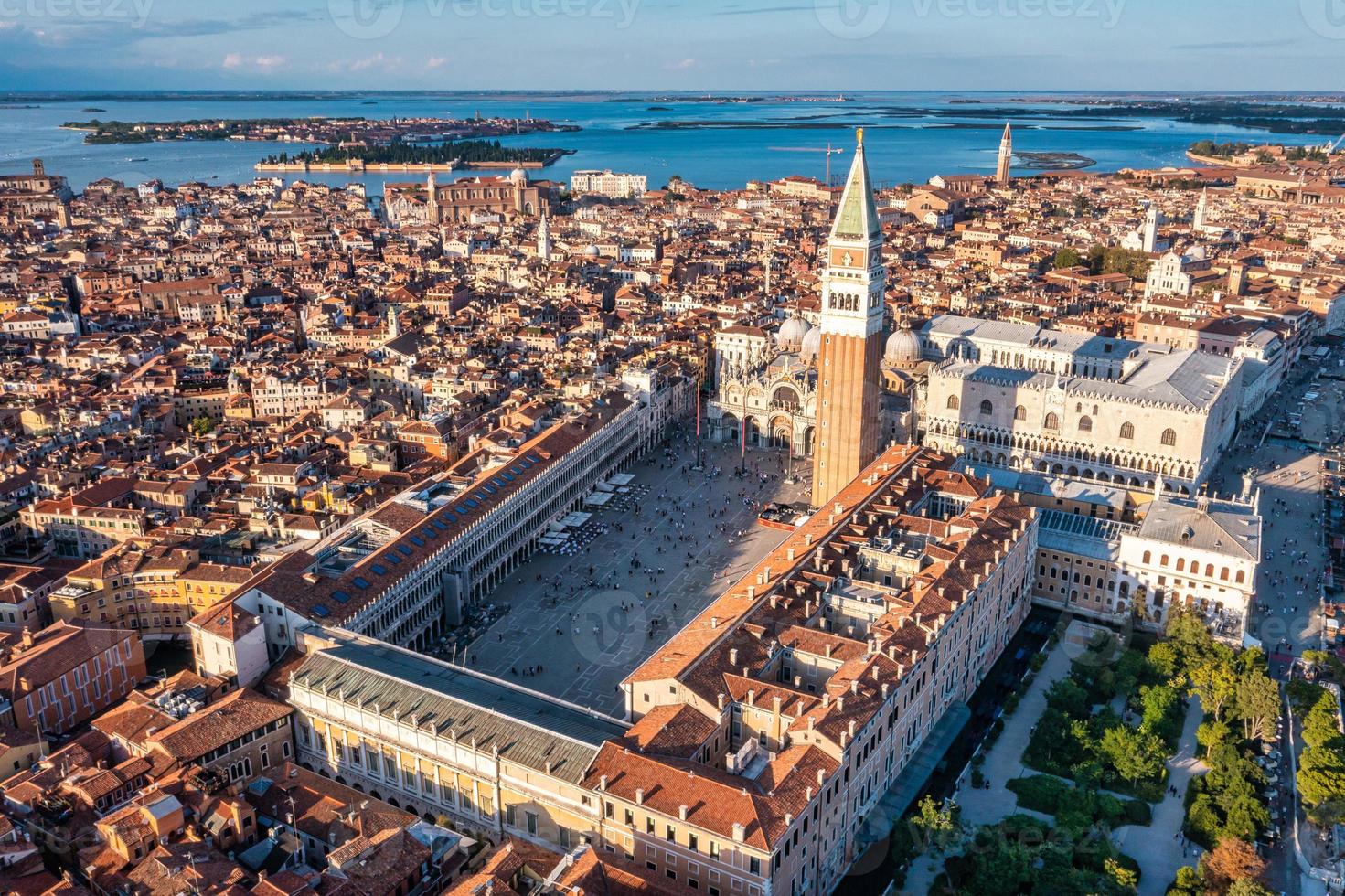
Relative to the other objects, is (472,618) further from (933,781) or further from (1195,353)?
(1195,353)

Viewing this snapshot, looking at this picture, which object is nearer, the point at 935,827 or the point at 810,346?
the point at 935,827

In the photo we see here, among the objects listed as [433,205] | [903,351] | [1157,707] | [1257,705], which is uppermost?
[433,205]

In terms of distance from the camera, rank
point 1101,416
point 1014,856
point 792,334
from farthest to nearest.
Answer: point 792,334 → point 1101,416 → point 1014,856

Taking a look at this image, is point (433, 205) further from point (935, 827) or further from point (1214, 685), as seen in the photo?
point (935, 827)

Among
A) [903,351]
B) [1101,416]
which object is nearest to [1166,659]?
[1101,416]

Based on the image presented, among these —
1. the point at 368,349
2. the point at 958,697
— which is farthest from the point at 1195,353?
the point at 368,349

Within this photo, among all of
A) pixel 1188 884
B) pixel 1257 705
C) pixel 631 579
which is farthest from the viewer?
pixel 631 579

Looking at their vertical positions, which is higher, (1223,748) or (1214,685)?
(1214,685)
